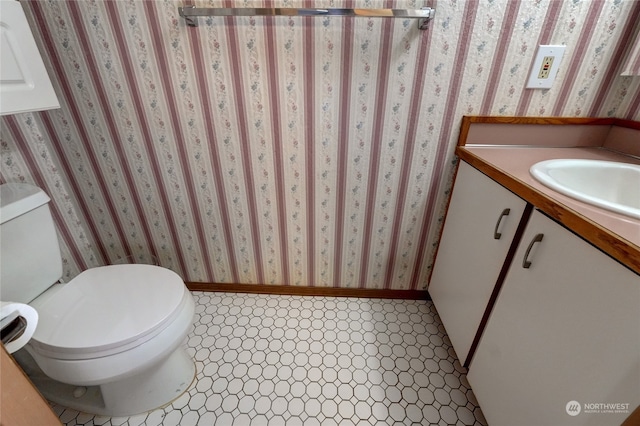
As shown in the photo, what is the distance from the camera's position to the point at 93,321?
0.85m

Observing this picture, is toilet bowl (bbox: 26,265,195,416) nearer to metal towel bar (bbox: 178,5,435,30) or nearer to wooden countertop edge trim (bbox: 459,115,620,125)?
metal towel bar (bbox: 178,5,435,30)

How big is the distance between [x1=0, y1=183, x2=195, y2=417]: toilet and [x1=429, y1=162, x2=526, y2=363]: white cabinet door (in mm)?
992

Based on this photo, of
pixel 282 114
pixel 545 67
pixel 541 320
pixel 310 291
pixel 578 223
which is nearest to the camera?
pixel 578 223

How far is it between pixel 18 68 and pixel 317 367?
1.45m

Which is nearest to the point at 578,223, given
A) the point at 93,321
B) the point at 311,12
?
the point at 311,12

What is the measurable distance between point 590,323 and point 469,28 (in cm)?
93

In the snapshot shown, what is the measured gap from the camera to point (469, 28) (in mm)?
952

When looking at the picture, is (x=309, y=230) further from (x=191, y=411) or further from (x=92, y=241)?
(x=92, y=241)

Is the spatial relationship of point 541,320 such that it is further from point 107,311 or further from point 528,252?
point 107,311

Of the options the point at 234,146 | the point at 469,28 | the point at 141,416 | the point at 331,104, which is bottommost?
the point at 141,416

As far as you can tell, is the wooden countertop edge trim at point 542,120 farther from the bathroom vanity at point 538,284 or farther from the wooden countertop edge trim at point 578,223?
the wooden countertop edge trim at point 578,223

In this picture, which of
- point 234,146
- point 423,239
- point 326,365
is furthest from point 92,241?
point 423,239

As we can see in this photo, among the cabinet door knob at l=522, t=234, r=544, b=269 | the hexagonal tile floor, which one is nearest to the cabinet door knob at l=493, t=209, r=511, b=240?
the cabinet door knob at l=522, t=234, r=544, b=269

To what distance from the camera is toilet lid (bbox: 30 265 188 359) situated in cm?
79
